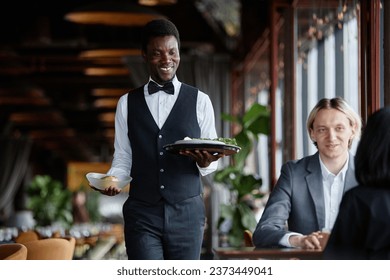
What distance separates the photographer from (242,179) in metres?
8.55

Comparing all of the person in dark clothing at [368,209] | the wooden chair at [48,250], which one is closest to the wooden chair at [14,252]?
the wooden chair at [48,250]

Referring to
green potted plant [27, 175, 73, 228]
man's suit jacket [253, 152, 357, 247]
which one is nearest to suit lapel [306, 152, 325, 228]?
man's suit jacket [253, 152, 357, 247]

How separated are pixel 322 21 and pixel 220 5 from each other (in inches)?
260

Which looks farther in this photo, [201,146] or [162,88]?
[162,88]

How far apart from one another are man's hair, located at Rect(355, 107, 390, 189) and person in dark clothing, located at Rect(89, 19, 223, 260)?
792 millimetres

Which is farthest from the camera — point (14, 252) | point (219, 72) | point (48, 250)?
point (219, 72)

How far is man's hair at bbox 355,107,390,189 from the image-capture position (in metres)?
3.01

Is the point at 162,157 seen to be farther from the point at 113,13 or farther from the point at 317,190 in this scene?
the point at 113,13

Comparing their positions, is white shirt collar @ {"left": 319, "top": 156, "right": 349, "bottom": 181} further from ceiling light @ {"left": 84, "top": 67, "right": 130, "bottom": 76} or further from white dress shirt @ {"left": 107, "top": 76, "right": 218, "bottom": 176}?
ceiling light @ {"left": 84, "top": 67, "right": 130, "bottom": 76}

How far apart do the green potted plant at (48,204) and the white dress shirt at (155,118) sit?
9722 millimetres

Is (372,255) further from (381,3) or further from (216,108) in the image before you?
(216,108)

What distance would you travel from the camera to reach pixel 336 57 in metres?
6.88

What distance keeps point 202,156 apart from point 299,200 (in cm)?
42

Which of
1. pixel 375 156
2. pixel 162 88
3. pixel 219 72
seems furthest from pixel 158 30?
pixel 219 72
